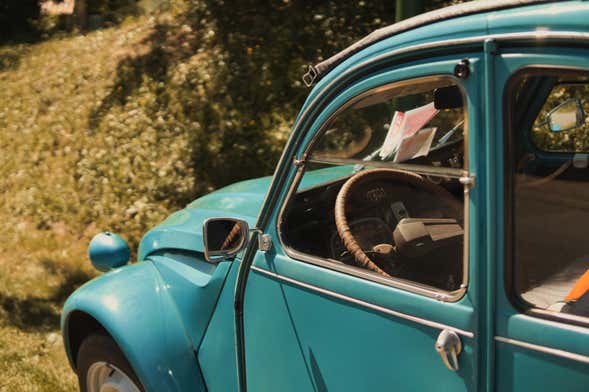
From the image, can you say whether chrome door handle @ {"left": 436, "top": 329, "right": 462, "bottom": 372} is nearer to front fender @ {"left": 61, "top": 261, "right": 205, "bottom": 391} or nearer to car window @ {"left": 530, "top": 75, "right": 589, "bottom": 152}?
car window @ {"left": 530, "top": 75, "right": 589, "bottom": 152}

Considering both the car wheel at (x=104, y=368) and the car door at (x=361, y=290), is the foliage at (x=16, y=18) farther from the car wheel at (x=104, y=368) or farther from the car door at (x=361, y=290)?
the car door at (x=361, y=290)

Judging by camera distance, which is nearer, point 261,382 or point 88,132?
point 261,382

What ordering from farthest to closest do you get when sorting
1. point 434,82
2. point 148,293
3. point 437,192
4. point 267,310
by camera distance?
1. point 148,293
2. point 267,310
3. point 437,192
4. point 434,82

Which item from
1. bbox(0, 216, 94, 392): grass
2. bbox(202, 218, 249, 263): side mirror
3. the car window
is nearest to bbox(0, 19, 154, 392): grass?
bbox(0, 216, 94, 392): grass

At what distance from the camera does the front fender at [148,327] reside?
2514 mm

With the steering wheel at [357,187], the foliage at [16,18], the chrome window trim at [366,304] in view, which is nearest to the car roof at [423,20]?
the steering wheel at [357,187]

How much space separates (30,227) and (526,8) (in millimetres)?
6062

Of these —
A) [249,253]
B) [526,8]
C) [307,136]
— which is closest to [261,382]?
[249,253]

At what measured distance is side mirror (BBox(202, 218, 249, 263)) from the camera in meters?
2.26

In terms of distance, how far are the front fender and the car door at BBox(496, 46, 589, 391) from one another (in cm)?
131

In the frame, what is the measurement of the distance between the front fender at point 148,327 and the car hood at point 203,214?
17cm

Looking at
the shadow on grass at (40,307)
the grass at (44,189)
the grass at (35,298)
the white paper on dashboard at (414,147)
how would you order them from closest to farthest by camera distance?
the white paper on dashboard at (414,147), the grass at (35,298), the grass at (44,189), the shadow on grass at (40,307)

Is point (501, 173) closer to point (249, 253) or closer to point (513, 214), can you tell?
point (513, 214)

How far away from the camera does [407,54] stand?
1.77 metres
